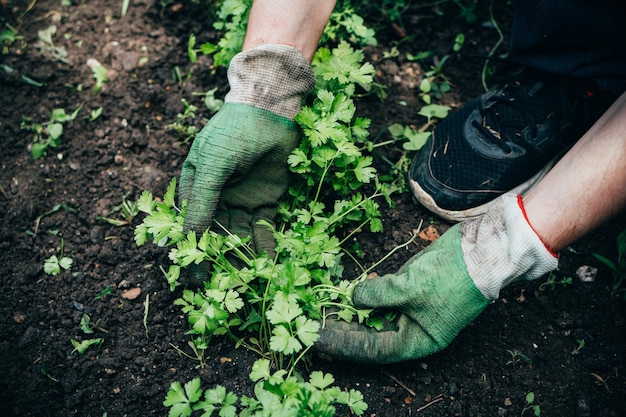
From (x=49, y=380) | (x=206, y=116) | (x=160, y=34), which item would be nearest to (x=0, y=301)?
(x=49, y=380)

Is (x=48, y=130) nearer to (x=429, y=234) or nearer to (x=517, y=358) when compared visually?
(x=429, y=234)

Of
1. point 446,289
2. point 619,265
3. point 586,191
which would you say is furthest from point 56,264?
point 619,265

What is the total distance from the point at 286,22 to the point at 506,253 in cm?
136

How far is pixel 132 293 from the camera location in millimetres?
2250

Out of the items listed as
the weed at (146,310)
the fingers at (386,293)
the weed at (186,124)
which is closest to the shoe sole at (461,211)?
the fingers at (386,293)

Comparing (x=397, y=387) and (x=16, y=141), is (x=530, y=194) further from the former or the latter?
(x=16, y=141)

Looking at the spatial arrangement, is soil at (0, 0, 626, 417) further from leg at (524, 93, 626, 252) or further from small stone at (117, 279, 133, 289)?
leg at (524, 93, 626, 252)

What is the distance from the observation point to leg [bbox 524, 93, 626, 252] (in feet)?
5.98

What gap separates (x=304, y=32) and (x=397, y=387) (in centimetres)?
161

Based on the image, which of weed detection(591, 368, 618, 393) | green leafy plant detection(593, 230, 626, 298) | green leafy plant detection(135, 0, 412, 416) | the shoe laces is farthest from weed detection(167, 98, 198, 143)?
weed detection(591, 368, 618, 393)

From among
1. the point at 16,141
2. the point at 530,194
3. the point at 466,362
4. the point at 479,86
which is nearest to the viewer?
the point at 530,194

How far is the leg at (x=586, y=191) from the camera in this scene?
1823 mm

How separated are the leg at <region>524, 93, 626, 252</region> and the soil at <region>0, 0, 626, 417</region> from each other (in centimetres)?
54

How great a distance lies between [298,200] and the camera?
227cm
